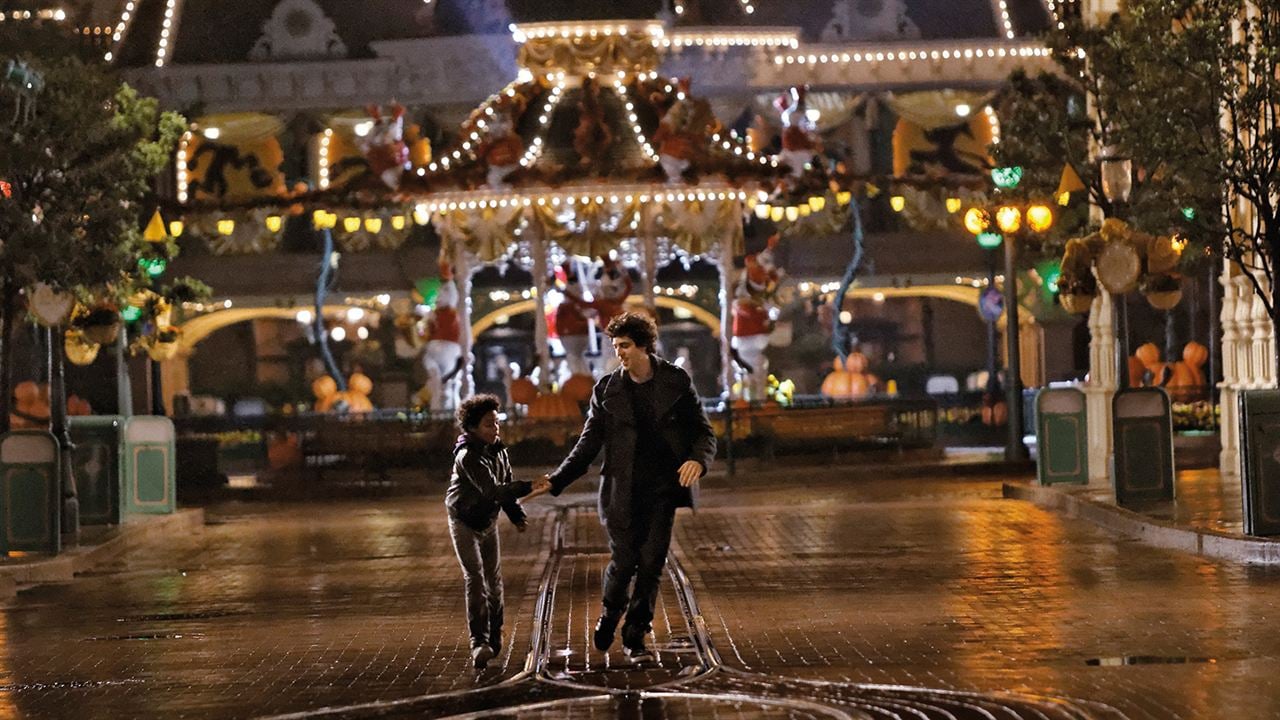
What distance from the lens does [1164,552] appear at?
57.1 ft

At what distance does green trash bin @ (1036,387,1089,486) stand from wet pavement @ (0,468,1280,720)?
3.77 meters

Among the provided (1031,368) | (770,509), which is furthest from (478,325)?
(770,509)

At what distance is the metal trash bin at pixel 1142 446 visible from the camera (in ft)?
69.3

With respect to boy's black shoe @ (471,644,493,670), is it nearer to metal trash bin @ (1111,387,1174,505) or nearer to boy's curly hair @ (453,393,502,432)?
boy's curly hair @ (453,393,502,432)

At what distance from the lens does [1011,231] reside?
94.8ft

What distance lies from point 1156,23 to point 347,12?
33470mm

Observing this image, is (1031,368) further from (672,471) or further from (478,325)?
(672,471)

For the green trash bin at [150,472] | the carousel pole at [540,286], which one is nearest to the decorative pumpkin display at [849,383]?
the carousel pole at [540,286]

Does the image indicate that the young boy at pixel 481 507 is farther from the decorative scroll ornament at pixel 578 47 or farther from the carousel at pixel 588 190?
the decorative scroll ornament at pixel 578 47

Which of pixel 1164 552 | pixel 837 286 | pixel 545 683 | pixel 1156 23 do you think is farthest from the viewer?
pixel 837 286

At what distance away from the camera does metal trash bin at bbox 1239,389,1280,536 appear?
54.4 feet

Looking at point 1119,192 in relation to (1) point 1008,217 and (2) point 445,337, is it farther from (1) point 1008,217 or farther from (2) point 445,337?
(2) point 445,337

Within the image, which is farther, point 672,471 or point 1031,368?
point 1031,368

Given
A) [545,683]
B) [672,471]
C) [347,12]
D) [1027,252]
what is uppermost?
[347,12]
